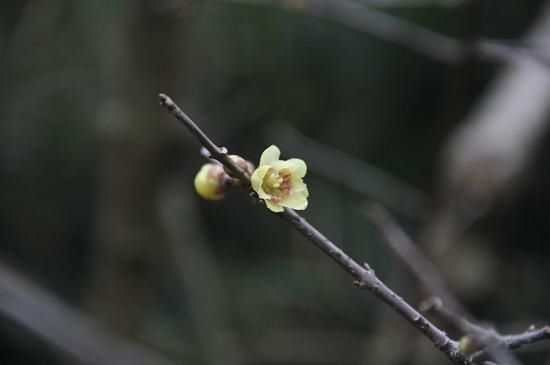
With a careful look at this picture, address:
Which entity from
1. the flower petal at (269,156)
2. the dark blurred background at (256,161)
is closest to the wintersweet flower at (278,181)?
the flower petal at (269,156)

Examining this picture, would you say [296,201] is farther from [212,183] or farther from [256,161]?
[256,161]

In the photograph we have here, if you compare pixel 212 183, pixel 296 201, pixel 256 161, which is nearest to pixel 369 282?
pixel 296 201

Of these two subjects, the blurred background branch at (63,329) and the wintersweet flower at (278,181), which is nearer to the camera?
the wintersweet flower at (278,181)

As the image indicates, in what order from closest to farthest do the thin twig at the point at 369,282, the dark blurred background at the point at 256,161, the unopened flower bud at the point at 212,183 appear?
1. the thin twig at the point at 369,282
2. the unopened flower bud at the point at 212,183
3. the dark blurred background at the point at 256,161

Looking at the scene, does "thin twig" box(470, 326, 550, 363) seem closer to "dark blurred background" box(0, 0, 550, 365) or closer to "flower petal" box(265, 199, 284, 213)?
"flower petal" box(265, 199, 284, 213)

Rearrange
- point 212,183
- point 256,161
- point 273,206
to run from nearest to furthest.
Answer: point 273,206 → point 212,183 → point 256,161

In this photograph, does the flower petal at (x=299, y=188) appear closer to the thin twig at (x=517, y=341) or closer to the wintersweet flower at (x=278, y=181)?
the wintersweet flower at (x=278, y=181)

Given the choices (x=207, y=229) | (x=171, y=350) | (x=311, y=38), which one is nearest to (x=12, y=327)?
(x=171, y=350)
